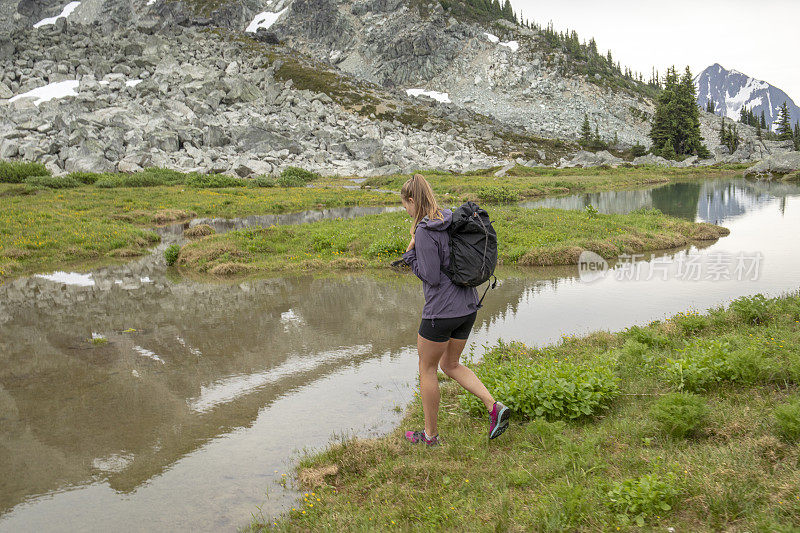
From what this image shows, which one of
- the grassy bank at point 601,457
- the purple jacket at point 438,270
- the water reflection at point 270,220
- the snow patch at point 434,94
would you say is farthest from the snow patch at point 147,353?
the snow patch at point 434,94

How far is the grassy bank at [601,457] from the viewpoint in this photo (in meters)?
3.99

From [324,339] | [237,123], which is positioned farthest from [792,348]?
[237,123]

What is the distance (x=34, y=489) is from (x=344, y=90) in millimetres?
104441

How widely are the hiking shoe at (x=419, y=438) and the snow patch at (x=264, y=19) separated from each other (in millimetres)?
209115

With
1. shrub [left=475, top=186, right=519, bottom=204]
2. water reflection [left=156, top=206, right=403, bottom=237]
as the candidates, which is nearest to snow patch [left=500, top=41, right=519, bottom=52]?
shrub [left=475, top=186, right=519, bottom=204]

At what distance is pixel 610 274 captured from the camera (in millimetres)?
16719

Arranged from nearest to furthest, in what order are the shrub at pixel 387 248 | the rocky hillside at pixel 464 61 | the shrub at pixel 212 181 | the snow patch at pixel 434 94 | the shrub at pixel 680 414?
the shrub at pixel 680 414, the shrub at pixel 387 248, the shrub at pixel 212 181, the rocky hillside at pixel 464 61, the snow patch at pixel 434 94

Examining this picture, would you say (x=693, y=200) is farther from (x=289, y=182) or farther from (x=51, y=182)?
(x=51, y=182)

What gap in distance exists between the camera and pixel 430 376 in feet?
19.5

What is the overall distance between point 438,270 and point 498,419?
1.84 m

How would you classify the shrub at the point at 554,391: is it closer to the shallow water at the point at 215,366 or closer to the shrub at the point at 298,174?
the shallow water at the point at 215,366

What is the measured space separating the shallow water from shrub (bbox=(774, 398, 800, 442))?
4509mm

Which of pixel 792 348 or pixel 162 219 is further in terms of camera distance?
pixel 162 219

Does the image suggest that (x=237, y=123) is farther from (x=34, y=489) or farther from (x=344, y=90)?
(x=34, y=489)
